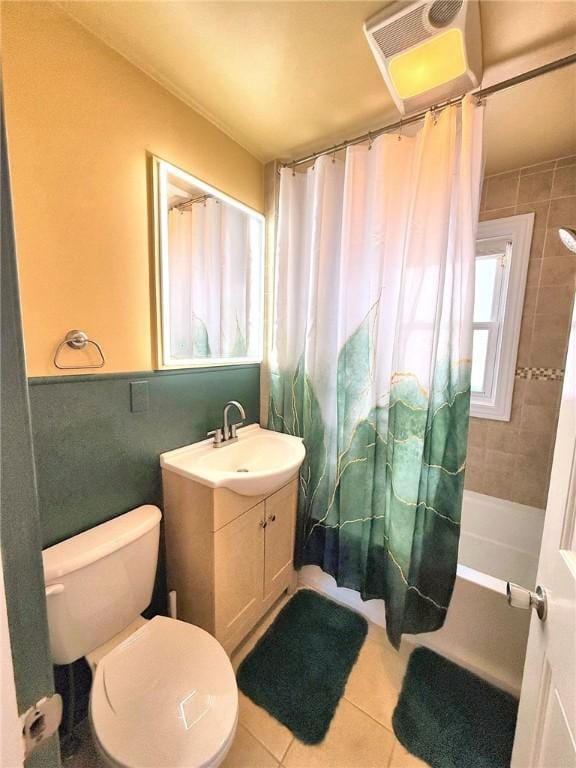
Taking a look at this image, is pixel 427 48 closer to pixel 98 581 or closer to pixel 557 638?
pixel 557 638

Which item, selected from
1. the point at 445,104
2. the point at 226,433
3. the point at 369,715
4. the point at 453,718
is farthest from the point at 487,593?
the point at 445,104

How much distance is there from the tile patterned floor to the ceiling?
7.93 feet

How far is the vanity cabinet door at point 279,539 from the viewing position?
1.49 meters

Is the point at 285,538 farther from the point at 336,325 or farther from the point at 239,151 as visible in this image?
the point at 239,151

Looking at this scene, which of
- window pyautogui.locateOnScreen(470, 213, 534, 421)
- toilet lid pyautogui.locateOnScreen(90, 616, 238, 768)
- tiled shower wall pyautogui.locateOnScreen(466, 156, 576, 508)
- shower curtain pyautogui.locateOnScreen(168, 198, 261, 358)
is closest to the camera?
toilet lid pyautogui.locateOnScreen(90, 616, 238, 768)

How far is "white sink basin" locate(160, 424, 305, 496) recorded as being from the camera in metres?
1.20

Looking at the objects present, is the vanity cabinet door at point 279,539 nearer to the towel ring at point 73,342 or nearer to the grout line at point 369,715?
the grout line at point 369,715

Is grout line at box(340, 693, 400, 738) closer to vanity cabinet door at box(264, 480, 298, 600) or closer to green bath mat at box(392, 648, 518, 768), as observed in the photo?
green bath mat at box(392, 648, 518, 768)

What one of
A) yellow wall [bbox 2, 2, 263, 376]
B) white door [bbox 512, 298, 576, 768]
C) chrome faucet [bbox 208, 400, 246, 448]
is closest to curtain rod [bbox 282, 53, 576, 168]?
yellow wall [bbox 2, 2, 263, 376]

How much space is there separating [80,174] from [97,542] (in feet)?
4.02

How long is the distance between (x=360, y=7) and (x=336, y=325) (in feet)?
3.44

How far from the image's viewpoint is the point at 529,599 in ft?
2.15

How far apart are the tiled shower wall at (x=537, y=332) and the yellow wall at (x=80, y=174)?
1.83 m

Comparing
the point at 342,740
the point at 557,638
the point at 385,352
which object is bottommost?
the point at 342,740
